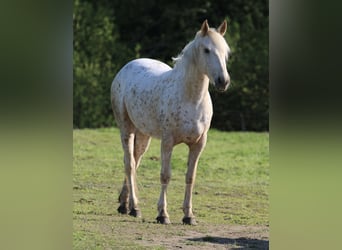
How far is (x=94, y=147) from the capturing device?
31.4 ft

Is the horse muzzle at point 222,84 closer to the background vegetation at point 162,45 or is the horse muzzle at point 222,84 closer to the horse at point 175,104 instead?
the horse at point 175,104

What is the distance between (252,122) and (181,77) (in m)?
7.41

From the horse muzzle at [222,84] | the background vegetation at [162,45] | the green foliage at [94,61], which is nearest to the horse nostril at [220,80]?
the horse muzzle at [222,84]

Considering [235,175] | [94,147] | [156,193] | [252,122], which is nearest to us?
[156,193]

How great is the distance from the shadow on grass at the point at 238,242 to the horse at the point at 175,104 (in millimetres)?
503

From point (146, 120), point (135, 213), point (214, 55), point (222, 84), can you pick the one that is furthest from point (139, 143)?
point (222, 84)

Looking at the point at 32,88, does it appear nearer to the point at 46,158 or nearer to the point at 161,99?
the point at 46,158

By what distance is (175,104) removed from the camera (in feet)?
16.5

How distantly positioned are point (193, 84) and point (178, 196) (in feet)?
7.42

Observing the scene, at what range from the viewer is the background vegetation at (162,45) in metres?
12.2

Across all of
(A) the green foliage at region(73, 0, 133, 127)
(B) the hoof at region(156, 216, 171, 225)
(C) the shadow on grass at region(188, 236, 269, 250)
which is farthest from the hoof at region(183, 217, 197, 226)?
(A) the green foliage at region(73, 0, 133, 127)

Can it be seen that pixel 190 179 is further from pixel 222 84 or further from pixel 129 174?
pixel 222 84

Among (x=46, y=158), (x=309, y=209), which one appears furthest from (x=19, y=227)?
(x=309, y=209)

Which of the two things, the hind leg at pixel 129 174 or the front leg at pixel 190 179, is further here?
the hind leg at pixel 129 174
